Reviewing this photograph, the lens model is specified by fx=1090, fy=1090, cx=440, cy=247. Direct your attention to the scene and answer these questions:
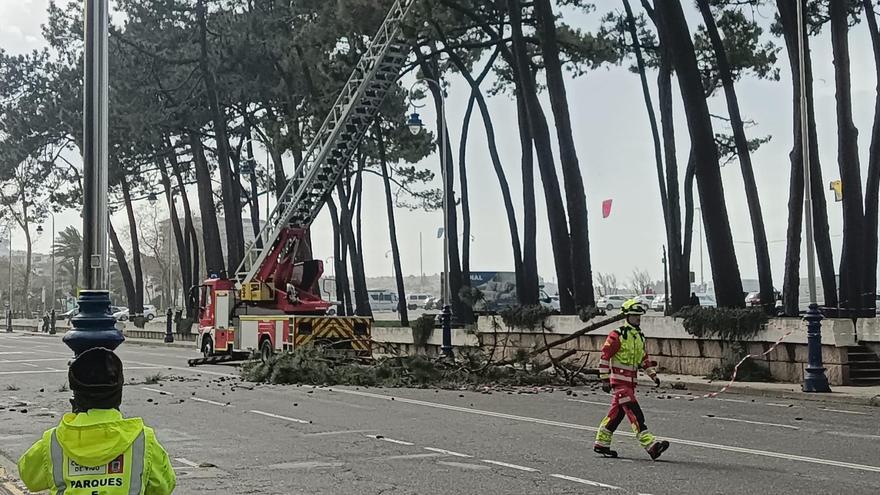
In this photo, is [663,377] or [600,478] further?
[663,377]

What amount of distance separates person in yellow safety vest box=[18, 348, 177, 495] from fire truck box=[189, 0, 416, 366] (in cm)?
2389

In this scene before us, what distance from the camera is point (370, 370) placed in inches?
981

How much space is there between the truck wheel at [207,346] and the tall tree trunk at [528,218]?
1149 centimetres

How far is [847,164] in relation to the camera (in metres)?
31.5

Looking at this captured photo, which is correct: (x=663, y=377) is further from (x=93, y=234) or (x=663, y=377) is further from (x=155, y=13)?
(x=155, y=13)

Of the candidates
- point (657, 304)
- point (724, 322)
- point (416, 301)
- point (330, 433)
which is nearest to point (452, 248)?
point (724, 322)

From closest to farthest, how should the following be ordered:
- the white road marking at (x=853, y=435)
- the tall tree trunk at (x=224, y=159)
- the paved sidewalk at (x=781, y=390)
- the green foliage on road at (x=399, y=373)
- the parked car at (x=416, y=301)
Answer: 1. the white road marking at (x=853, y=435)
2. the paved sidewalk at (x=781, y=390)
3. the green foliage on road at (x=399, y=373)
4. the tall tree trunk at (x=224, y=159)
5. the parked car at (x=416, y=301)

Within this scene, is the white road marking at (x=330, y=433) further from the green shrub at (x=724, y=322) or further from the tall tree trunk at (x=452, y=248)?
the tall tree trunk at (x=452, y=248)

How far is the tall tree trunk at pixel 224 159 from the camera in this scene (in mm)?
46094

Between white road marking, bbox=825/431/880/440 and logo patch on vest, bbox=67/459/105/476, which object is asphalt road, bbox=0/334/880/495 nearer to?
white road marking, bbox=825/431/880/440

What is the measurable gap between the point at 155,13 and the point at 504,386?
3125 centimetres

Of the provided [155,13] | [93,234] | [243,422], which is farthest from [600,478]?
[155,13]

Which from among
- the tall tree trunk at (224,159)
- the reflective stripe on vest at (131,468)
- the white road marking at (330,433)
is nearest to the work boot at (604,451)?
the white road marking at (330,433)

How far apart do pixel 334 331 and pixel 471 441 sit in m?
15.4
